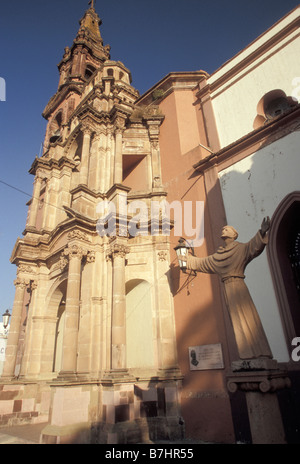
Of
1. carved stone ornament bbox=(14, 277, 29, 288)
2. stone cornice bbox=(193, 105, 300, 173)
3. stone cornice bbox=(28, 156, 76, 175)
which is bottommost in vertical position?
carved stone ornament bbox=(14, 277, 29, 288)

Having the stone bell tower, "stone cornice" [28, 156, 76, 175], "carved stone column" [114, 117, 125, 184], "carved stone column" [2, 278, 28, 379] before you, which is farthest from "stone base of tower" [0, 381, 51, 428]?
"stone cornice" [28, 156, 76, 175]

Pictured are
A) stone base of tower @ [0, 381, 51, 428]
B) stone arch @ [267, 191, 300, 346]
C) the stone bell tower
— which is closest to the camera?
stone arch @ [267, 191, 300, 346]

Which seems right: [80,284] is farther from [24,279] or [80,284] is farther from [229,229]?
[229,229]

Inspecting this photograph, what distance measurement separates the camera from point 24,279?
536 inches

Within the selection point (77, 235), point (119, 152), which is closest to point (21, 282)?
point (77, 235)

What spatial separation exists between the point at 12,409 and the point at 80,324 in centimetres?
457

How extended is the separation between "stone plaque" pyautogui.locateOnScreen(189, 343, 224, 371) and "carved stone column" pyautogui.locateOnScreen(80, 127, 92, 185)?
25.3ft

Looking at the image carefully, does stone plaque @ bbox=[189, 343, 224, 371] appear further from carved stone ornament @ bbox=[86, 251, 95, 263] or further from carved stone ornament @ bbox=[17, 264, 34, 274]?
carved stone ornament @ bbox=[17, 264, 34, 274]

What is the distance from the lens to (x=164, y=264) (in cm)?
1094

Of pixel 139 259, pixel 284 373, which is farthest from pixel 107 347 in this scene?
pixel 284 373

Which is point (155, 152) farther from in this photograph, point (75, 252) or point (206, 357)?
point (206, 357)

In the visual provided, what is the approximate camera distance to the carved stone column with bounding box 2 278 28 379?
39.8 ft

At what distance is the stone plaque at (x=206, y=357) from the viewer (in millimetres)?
8547

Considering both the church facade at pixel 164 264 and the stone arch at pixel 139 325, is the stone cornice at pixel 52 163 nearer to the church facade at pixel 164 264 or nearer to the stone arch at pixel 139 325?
the church facade at pixel 164 264
